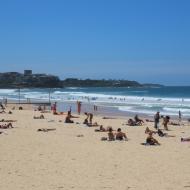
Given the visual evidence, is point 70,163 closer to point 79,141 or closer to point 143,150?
point 143,150

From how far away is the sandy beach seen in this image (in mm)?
10328

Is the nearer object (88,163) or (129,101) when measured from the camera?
(88,163)

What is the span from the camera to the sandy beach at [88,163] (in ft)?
33.9

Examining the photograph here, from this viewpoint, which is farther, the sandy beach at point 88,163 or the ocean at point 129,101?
the ocean at point 129,101

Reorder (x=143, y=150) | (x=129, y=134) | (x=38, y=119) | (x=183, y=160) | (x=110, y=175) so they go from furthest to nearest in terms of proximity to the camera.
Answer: (x=38, y=119) < (x=129, y=134) < (x=143, y=150) < (x=183, y=160) < (x=110, y=175)

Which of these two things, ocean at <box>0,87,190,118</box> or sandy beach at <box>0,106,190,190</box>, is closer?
sandy beach at <box>0,106,190,190</box>

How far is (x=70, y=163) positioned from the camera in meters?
12.9

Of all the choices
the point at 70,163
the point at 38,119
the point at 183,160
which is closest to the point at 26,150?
the point at 70,163

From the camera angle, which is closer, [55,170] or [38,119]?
[55,170]

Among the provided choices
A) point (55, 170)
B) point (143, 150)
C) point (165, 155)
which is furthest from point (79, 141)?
point (55, 170)

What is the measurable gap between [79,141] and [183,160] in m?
5.47

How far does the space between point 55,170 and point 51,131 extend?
1033 cm

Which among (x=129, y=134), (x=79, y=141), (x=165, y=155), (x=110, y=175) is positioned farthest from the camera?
(x=129, y=134)

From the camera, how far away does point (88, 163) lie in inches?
511
